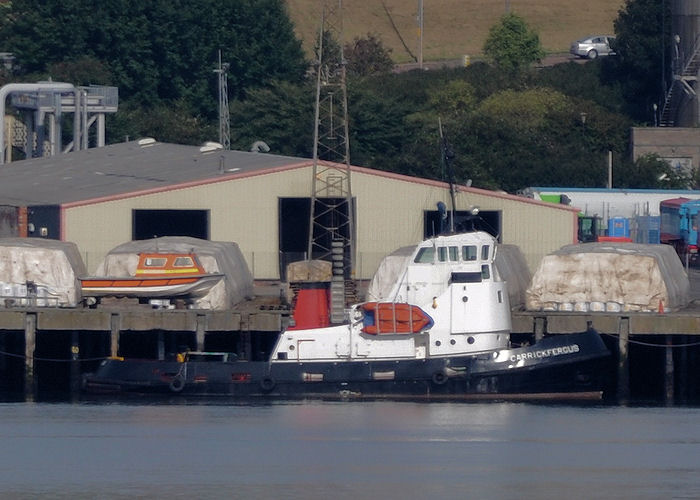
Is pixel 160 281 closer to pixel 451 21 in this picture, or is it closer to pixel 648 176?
pixel 648 176

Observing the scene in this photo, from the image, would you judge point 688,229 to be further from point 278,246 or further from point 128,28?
point 128,28

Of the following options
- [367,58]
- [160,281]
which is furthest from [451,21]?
[160,281]

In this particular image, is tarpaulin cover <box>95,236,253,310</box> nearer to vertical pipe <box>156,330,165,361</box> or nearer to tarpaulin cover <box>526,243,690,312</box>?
vertical pipe <box>156,330,165,361</box>

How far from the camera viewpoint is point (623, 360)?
48594mm

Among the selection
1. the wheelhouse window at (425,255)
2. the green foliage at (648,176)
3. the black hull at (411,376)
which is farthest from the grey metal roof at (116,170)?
the green foliage at (648,176)

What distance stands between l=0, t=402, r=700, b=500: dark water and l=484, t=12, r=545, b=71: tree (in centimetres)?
7420

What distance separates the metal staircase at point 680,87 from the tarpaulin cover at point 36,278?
4851 cm

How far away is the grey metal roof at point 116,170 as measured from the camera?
61031 millimetres

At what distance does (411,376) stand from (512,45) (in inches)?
2979

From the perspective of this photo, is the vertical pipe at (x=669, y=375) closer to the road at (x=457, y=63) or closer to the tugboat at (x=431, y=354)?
the tugboat at (x=431, y=354)

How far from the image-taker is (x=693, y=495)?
37.8 m

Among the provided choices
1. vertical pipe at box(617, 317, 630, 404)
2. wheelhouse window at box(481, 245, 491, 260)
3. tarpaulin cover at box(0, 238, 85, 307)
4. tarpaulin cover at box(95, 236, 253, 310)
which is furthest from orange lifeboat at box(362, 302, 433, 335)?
tarpaulin cover at box(0, 238, 85, 307)

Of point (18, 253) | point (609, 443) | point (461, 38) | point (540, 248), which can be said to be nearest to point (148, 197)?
point (18, 253)

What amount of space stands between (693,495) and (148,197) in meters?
26.2
